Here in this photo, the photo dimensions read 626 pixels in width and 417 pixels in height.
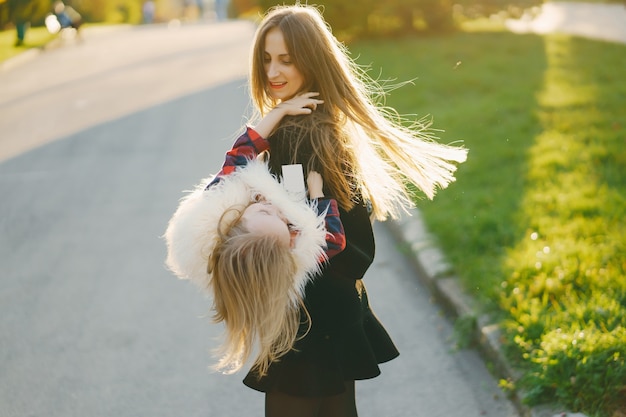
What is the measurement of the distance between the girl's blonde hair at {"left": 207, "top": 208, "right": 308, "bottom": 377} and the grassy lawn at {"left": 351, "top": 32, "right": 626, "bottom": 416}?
1512 mm

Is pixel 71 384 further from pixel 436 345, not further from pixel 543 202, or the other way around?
pixel 543 202

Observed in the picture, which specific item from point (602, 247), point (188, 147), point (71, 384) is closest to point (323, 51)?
point (71, 384)

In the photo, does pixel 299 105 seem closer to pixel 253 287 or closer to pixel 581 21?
pixel 253 287

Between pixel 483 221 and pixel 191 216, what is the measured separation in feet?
11.7

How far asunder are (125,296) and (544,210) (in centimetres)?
329

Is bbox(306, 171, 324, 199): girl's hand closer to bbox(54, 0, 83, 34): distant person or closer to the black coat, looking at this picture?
the black coat

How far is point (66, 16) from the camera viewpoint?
19.9m

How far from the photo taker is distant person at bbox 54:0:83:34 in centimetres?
1869

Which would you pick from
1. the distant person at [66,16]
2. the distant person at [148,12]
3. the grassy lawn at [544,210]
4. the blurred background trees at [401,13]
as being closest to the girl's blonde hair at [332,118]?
the grassy lawn at [544,210]

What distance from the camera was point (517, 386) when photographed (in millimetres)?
3340

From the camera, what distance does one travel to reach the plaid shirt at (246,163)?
2297mm

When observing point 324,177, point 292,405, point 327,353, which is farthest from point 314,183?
point 292,405

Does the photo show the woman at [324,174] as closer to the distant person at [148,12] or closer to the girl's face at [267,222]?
the girl's face at [267,222]

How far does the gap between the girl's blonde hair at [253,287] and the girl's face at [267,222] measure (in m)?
0.02
